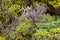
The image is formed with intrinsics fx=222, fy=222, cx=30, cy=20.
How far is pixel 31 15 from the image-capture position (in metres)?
9.91

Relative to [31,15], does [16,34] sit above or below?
below

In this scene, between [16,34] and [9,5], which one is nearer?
[16,34]

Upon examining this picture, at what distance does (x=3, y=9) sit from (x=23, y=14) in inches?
39.0

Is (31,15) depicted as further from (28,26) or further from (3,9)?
(3,9)

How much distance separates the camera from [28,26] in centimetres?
993

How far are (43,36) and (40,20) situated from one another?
1.23 metres

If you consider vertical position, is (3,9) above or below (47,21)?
above

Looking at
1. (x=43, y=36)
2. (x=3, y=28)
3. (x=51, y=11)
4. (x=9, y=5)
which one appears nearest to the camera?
(x=43, y=36)

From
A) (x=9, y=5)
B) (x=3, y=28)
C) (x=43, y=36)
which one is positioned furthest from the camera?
(x=9, y=5)

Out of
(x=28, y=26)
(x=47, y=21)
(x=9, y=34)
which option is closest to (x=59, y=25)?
(x=47, y=21)

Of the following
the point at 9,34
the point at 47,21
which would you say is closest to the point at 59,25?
the point at 47,21

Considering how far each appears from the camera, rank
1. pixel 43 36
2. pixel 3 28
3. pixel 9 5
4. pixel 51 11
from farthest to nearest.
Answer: pixel 51 11
pixel 9 5
pixel 3 28
pixel 43 36

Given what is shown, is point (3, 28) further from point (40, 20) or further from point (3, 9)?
point (40, 20)

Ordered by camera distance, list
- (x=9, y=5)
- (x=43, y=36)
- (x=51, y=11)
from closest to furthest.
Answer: (x=43, y=36), (x=9, y=5), (x=51, y=11)
